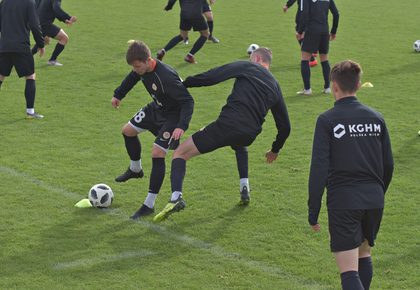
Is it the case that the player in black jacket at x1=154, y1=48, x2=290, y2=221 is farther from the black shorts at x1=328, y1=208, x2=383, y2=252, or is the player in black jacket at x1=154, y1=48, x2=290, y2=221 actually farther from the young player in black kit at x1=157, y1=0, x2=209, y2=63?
the young player in black kit at x1=157, y1=0, x2=209, y2=63

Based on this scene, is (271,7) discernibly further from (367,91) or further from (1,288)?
(1,288)

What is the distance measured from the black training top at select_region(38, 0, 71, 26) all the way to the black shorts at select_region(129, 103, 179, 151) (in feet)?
26.5

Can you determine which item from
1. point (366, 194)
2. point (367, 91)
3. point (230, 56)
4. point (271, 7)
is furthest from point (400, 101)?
point (271, 7)

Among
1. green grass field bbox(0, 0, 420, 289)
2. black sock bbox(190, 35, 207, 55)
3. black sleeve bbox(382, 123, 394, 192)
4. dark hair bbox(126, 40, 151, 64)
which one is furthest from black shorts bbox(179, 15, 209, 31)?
black sleeve bbox(382, 123, 394, 192)

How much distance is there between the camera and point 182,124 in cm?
849

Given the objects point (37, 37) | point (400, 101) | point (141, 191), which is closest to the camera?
point (141, 191)

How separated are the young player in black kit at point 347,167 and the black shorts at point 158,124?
3.10 m

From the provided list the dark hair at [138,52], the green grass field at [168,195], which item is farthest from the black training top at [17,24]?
the dark hair at [138,52]

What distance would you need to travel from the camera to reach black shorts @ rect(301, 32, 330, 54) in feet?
49.6

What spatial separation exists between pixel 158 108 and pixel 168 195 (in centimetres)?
115

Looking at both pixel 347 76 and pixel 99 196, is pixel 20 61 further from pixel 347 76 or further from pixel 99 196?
pixel 347 76

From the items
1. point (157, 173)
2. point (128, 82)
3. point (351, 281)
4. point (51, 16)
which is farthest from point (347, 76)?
point (51, 16)

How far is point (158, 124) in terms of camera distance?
9.20 metres

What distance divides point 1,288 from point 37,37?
702cm
